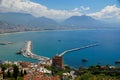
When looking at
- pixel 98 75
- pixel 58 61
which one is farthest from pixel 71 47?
pixel 98 75

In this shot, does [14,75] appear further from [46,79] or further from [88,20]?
[88,20]

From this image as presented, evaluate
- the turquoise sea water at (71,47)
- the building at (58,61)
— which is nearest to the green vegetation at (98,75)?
the building at (58,61)

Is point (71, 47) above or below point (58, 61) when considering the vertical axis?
below

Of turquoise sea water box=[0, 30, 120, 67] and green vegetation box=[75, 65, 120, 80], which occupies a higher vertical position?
green vegetation box=[75, 65, 120, 80]

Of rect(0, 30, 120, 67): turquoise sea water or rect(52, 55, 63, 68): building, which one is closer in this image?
rect(52, 55, 63, 68): building

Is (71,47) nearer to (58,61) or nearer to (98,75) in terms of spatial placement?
(58,61)

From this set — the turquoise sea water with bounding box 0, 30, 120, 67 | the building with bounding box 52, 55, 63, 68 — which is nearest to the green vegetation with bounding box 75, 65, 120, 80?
the building with bounding box 52, 55, 63, 68

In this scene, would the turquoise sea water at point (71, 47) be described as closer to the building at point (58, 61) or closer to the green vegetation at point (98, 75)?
the building at point (58, 61)

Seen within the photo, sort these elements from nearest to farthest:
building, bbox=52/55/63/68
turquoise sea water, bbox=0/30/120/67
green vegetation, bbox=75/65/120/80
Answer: green vegetation, bbox=75/65/120/80 < building, bbox=52/55/63/68 < turquoise sea water, bbox=0/30/120/67

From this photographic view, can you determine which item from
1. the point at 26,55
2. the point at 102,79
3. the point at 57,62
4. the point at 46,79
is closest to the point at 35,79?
→ the point at 46,79

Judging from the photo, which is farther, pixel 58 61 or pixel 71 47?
pixel 71 47

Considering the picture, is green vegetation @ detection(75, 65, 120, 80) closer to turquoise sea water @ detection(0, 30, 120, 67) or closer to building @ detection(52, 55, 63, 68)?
building @ detection(52, 55, 63, 68)
